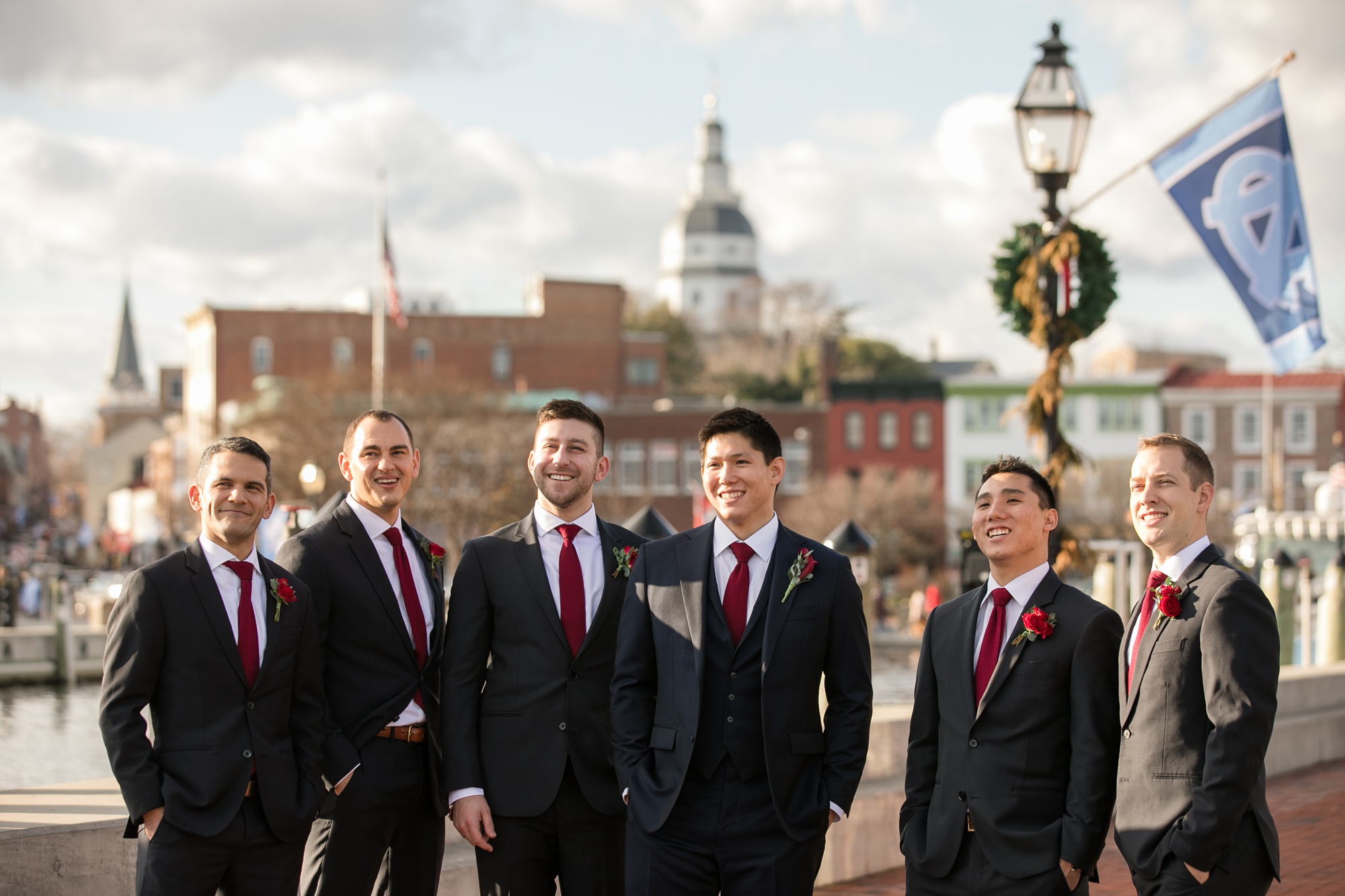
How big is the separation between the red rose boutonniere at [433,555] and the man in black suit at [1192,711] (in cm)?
267

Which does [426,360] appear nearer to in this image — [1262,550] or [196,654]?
[1262,550]

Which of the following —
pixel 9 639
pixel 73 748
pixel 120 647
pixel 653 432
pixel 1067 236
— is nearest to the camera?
pixel 120 647

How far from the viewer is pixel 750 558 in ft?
17.4

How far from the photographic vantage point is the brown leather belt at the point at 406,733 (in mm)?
5582

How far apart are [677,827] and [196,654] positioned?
174 cm

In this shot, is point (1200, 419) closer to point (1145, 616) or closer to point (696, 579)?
point (1145, 616)

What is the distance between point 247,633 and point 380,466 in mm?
898

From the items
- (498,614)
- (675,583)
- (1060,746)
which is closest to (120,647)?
(498,614)

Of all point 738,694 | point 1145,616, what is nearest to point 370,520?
point 738,694

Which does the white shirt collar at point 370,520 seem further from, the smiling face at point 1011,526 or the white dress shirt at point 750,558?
the smiling face at point 1011,526

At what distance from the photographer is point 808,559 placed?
5.26m

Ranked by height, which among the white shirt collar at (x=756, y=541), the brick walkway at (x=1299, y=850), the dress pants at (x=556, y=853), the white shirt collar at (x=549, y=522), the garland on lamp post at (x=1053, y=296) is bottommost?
the brick walkway at (x=1299, y=850)

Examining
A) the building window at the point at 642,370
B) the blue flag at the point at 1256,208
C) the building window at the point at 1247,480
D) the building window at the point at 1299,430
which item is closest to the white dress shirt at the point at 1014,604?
the blue flag at the point at 1256,208

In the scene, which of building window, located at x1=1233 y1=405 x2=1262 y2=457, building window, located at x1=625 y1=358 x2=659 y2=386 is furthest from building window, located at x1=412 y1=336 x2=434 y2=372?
building window, located at x1=1233 y1=405 x2=1262 y2=457
